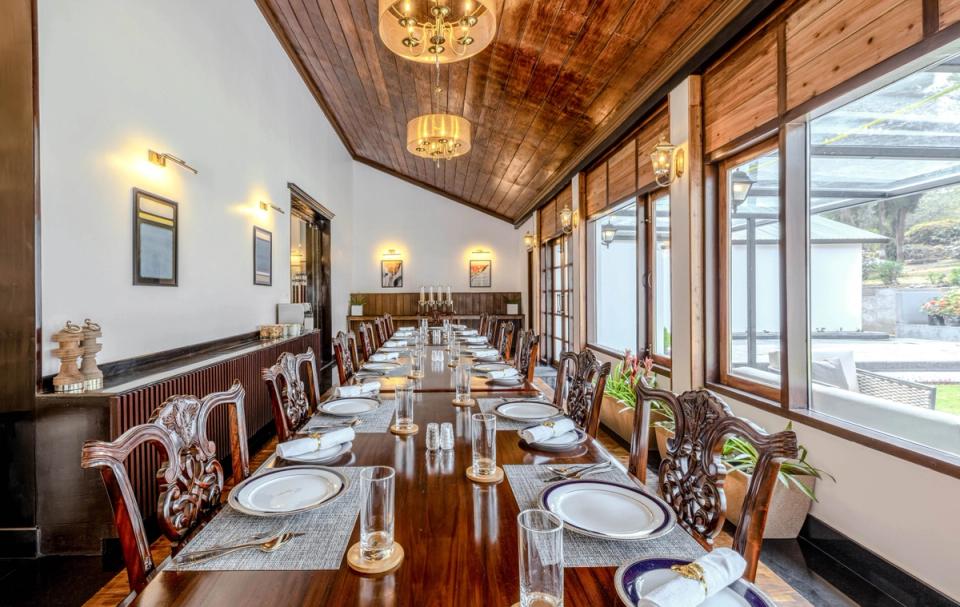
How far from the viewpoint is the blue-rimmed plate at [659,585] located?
767mm

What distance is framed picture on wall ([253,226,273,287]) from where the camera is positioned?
471cm

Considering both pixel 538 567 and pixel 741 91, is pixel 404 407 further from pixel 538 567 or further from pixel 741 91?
pixel 741 91

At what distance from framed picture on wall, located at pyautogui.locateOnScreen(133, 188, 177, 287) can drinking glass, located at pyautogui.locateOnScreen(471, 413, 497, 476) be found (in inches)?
103

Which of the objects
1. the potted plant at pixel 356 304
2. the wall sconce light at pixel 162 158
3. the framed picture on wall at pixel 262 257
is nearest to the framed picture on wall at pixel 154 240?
the wall sconce light at pixel 162 158

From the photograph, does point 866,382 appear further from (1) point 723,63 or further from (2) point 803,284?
(1) point 723,63

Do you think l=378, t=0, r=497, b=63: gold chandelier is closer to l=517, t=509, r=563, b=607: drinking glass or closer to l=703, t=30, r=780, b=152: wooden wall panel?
l=703, t=30, r=780, b=152: wooden wall panel

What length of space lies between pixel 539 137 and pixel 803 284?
11.5 feet

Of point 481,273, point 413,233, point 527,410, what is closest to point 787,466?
point 527,410

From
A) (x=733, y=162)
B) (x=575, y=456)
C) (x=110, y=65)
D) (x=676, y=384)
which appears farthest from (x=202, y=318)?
(x=733, y=162)

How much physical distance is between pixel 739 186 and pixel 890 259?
3.43 ft

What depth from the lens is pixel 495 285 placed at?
32.2ft

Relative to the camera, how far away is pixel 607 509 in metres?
1.10

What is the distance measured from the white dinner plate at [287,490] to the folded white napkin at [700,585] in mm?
751

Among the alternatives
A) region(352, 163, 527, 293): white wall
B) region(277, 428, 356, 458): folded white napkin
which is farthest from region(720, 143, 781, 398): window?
region(352, 163, 527, 293): white wall
